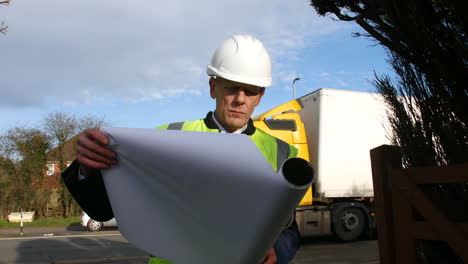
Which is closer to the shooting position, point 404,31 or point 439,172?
point 439,172

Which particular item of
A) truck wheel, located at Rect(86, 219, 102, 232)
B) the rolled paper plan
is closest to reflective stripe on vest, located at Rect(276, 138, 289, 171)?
the rolled paper plan

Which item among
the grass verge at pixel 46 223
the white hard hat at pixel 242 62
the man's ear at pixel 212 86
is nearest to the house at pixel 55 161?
the grass verge at pixel 46 223

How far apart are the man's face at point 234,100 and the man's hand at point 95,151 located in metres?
0.62

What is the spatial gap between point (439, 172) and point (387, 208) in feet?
2.85

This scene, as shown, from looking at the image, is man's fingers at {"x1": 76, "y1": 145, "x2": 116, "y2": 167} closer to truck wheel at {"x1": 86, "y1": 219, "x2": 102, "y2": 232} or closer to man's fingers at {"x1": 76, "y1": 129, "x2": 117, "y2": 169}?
man's fingers at {"x1": 76, "y1": 129, "x2": 117, "y2": 169}

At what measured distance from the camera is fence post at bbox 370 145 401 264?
3.51 meters

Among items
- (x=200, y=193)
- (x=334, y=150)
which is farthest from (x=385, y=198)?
(x=334, y=150)

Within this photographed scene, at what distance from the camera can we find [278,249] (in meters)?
1.41

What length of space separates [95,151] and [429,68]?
2.79 metres

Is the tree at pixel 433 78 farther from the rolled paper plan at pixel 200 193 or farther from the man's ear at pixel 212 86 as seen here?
the rolled paper plan at pixel 200 193

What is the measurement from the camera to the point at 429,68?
3.17 m

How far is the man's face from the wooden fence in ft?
5.56

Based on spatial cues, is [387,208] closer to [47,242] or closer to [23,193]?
[47,242]

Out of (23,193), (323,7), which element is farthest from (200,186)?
(23,193)
